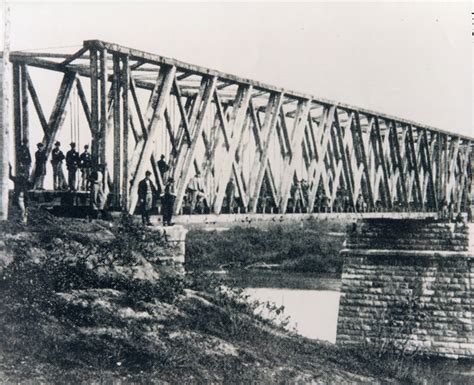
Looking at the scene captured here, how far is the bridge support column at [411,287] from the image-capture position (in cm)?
2744

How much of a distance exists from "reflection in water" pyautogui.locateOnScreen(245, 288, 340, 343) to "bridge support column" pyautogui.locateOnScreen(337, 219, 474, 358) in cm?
275

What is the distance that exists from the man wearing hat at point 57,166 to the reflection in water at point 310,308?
11612 millimetres

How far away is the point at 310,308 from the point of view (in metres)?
36.5

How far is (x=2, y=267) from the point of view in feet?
39.3

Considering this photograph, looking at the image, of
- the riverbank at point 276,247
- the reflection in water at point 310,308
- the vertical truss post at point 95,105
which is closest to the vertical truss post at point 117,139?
the vertical truss post at point 95,105

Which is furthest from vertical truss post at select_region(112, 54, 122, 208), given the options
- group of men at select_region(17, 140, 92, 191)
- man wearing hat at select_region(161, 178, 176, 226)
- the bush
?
the bush

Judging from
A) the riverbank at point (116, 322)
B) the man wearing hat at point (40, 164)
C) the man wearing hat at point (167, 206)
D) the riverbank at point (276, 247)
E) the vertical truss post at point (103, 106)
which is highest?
the vertical truss post at point (103, 106)

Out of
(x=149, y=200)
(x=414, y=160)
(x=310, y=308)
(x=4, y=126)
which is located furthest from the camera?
(x=310, y=308)

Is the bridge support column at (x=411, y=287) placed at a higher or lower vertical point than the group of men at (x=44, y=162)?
lower

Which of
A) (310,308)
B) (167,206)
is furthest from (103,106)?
(310,308)

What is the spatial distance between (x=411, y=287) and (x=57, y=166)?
49.4 ft

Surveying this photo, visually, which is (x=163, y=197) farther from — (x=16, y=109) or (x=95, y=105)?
(x=16, y=109)

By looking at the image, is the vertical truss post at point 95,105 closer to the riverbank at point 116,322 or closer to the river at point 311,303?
the riverbank at point 116,322

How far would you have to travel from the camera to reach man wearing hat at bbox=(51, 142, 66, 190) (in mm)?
19703
